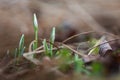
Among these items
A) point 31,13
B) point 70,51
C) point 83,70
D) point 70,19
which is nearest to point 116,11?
point 70,19

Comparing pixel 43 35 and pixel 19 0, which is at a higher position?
pixel 19 0

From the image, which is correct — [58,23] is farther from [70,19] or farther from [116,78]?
[116,78]

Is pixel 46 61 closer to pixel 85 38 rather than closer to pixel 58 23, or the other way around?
pixel 85 38

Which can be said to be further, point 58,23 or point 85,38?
point 58,23

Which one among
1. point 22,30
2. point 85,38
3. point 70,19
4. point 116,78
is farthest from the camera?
point 70,19

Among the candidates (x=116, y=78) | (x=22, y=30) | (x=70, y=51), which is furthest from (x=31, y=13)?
A: (x=116, y=78)

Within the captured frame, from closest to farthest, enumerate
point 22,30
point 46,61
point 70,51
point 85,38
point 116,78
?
point 116,78, point 46,61, point 70,51, point 85,38, point 22,30
